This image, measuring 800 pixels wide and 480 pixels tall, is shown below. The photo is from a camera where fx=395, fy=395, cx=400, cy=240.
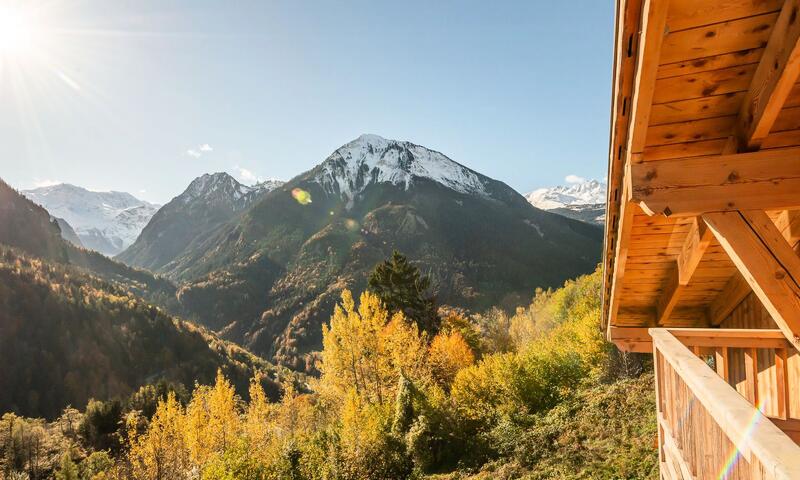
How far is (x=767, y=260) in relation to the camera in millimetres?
2578

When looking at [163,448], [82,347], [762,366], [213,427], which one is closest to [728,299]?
[762,366]

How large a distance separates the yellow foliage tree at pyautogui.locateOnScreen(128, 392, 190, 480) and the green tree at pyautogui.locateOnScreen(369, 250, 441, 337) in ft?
56.5

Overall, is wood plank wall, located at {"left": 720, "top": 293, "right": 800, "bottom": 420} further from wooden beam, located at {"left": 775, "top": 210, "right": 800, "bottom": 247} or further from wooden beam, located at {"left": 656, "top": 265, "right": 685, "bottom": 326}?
wooden beam, located at {"left": 775, "top": 210, "right": 800, "bottom": 247}

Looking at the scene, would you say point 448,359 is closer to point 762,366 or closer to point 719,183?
point 762,366

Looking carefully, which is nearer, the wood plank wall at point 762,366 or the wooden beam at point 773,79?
the wooden beam at point 773,79

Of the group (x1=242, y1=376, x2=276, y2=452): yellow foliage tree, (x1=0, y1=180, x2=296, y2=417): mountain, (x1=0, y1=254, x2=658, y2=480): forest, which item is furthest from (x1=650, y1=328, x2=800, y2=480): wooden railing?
(x1=0, y1=180, x2=296, y2=417): mountain

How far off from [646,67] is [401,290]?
1268 inches

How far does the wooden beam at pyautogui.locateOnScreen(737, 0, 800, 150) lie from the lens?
2.01 meters

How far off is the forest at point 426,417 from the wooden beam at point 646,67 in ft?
35.6

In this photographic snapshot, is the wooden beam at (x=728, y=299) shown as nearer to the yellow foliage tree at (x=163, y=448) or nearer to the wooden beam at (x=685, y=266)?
the wooden beam at (x=685, y=266)

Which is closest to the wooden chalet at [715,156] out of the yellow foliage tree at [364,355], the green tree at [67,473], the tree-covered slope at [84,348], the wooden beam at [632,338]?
the wooden beam at [632,338]

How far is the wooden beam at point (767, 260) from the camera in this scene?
2.55m

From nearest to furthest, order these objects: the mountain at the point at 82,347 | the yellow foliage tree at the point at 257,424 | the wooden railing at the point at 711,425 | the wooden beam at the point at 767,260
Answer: the wooden railing at the point at 711,425 < the wooden beam at the point at 767,260 < the yellow foliage tree at the point at 257,424 < the mountain at the point at 82,347

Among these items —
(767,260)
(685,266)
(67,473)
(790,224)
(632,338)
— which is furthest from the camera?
(67,473)
